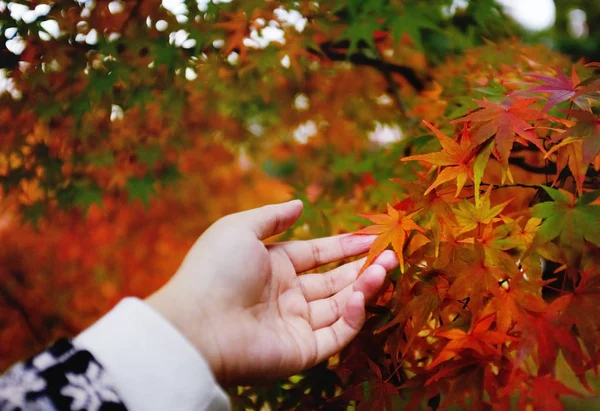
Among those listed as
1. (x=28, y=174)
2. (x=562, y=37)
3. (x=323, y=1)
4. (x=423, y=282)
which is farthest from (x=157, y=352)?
(x=562, y=37)

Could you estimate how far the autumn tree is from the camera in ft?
3.22

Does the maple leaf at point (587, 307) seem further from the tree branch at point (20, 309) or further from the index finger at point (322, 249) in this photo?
the tree branch at point (20, 309)

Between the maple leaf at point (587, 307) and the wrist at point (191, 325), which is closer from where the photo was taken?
the maple leaf at point (587, 307)

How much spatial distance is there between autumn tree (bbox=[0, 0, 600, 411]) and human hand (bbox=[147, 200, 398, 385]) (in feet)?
0.31

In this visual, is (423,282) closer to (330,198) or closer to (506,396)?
(506,396)

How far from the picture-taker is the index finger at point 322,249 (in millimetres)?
1395

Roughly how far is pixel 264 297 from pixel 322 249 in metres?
0.24

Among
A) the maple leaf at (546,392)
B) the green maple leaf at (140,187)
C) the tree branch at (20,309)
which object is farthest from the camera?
the tree branch at (20,309)

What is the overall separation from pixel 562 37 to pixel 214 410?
9.39 meters

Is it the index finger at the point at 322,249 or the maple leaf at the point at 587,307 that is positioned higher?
the maple leaf at the point at 587,307

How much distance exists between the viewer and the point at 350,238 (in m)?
1.41

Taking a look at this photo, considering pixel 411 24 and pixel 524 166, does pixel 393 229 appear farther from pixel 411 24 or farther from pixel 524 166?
pixel 411 24

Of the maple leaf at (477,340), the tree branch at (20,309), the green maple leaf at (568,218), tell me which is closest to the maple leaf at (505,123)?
the green maple leaf at (568,218)

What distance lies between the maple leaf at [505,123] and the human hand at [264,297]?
0.39 meters
